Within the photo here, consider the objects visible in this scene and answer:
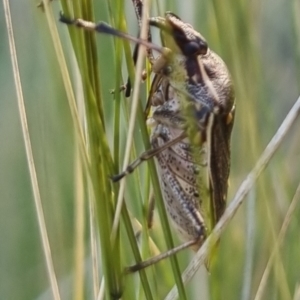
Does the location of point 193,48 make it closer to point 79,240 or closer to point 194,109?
point 194,109

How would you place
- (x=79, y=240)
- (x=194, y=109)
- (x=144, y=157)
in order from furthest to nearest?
(x=79, y=240) → (x=194, y=109) → (x=144, y=157)

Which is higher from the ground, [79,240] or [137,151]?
[137,151]

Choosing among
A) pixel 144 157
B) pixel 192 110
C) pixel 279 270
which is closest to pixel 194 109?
pixel 192 110

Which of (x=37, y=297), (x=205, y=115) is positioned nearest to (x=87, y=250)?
(x=37, y=297)

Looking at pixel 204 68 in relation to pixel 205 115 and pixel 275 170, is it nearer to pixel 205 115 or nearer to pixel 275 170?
pixel 205 115

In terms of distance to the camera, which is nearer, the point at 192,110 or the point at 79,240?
the point at 192,110

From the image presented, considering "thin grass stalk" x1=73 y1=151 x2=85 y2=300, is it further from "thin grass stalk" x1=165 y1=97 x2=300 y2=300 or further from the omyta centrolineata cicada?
"thin grass stalk" x1=165 y1=97 x2=300 y2=300
